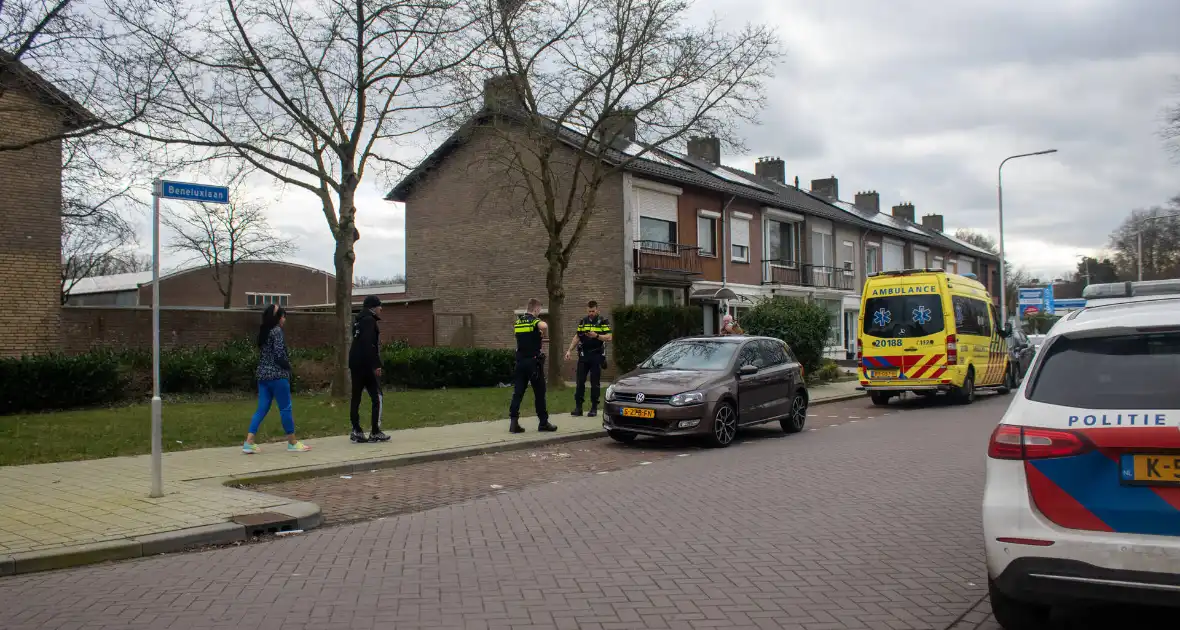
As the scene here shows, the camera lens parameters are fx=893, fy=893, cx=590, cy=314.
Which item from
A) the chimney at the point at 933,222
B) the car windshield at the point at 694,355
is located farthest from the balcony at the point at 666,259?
the chimney at the point at 933,222

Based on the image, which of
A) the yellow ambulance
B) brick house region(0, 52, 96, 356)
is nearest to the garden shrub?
brick house region(0, 52, 96, 356)

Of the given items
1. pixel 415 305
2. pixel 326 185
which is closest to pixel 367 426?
pixel 326 185

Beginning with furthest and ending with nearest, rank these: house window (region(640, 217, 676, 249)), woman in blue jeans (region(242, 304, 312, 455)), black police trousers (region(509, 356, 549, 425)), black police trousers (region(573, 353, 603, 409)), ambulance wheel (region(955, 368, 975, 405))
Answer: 1. house window (region(640, 217, 676, 249))
2. ambulance wheel (region(955, 368, 975, 405))
3. black police trousers (region(573, 353, 603, 409))
4. black police trousers (region(509, 356, 549, 425))
5. woman in blue jeans (region(242, 304, 312, 455))

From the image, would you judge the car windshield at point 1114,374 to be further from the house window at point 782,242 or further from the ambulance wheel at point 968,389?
the house window at point 782,242

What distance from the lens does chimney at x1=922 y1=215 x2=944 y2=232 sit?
5725cm

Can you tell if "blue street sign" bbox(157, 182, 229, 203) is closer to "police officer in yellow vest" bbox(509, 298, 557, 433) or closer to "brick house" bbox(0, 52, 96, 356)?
"police officer in yellow vest" bbox(509, 298, 557, 433)

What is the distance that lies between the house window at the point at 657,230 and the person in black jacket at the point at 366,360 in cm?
1648

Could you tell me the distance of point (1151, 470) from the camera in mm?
3852

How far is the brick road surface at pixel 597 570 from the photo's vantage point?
4.80 meters

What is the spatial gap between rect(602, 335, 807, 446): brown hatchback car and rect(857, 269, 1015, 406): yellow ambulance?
5.26 meters

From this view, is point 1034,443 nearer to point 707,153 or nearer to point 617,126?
point 617,126

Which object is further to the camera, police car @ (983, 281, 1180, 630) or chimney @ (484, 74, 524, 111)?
chimney @ (484, 74, 524, 111)

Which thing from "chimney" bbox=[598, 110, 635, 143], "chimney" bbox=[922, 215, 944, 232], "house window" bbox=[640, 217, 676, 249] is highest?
"chimney" bbox=[922, 215, 944, 232]

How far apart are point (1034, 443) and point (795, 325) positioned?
1925 cm
